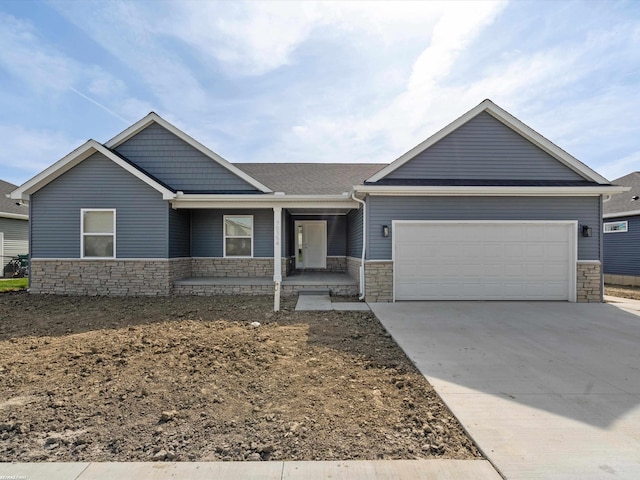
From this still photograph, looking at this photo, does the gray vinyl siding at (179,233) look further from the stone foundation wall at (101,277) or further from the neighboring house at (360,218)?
the stone foundation wall at (101,277)

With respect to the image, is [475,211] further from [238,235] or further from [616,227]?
[616,227]

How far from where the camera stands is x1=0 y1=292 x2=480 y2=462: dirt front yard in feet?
8.70

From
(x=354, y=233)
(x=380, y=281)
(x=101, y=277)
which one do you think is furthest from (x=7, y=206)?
(x=380, y=281)

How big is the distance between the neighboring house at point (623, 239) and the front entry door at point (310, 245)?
1253 centimetres

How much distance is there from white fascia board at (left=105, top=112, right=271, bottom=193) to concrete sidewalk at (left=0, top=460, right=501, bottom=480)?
9.21 m

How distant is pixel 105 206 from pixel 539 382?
11517mm

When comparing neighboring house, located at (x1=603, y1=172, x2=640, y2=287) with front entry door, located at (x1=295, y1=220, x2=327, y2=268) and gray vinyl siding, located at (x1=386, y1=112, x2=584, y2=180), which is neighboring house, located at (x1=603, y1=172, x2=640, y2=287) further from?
front entry door, located at (x1=295, y1=220, x2=327, y2=268)

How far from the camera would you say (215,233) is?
39.3 ft

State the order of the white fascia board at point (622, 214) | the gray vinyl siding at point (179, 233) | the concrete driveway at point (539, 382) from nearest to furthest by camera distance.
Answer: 1. the concrete driveway at point (539, 382)
2. the gray vinyl siding at point (179, 233)
3. the white fascia board at point (622, 214)

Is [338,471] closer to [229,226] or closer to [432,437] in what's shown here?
[432,437]

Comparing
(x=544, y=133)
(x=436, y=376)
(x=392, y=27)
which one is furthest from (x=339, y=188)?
(x=436, y=376)

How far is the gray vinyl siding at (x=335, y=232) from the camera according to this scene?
46.2ft

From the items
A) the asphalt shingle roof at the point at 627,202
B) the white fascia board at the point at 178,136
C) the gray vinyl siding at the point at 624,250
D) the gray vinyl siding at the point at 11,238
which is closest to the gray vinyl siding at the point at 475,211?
the white fascia board at the point at 178,136

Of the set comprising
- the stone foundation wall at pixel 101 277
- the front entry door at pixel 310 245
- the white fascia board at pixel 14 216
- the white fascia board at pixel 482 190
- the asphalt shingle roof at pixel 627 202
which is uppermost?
the asphalt shingle roof at pixel 627 202
